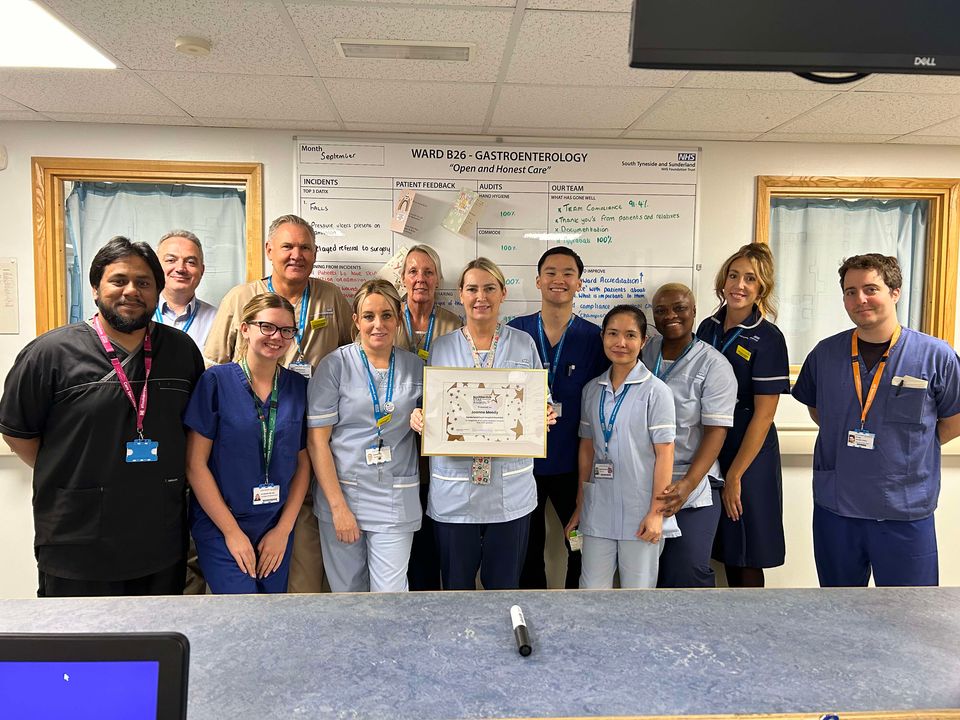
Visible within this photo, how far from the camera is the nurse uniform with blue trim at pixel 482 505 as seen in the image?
2.39 meters

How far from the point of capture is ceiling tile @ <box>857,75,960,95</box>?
2385mm

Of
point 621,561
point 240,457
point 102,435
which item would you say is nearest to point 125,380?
point 102,435

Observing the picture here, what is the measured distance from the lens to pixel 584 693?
98cm

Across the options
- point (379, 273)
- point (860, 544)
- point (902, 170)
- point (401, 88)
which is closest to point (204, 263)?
point (379, 273)

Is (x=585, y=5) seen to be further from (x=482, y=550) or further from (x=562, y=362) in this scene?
(x=482, y=550)

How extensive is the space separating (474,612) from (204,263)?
2.70 m

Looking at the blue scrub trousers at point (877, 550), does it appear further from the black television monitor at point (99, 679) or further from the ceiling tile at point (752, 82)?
the black television monitor at point (99, 679)

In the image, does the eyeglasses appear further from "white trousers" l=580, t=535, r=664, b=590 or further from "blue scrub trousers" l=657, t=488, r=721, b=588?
"blue scrub trousers" l=657, t=488, r=721, b=588

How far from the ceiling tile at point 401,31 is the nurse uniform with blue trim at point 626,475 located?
1395 mm

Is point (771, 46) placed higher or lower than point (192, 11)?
lower

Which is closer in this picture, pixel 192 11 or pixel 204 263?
pixel 192 11

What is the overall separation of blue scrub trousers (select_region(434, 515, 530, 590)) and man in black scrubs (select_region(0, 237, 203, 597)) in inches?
41.4

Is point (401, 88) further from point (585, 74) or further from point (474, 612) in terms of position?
point (474, 612)

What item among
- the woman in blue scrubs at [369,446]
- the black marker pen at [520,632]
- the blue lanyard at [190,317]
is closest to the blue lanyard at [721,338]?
the woman in blue scrubs at [369,446]
